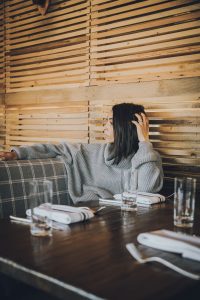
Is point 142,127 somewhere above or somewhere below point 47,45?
below

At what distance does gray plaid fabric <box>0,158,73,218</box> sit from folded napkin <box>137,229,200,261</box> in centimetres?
141

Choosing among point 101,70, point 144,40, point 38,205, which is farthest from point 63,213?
point 101,70

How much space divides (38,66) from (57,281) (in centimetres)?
348

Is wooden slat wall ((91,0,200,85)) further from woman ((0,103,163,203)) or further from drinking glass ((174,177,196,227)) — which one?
drinking glass ((174,177,196,227))

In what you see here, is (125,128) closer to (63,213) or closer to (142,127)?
(142,127)

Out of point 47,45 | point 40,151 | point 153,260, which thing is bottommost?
point 153,260

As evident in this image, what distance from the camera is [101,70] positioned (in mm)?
3561

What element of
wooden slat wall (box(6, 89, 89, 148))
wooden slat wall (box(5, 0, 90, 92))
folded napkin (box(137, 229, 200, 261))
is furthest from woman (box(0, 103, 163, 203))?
folded napkin (box(137, 229, 200, 261))

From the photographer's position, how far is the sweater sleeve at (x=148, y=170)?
8.74 feet

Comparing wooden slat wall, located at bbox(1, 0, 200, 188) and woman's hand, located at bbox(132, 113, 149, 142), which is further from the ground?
wooden slat wall, located at bbox(1, 0, 200, 188)

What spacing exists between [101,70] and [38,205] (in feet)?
Answer: 7.41

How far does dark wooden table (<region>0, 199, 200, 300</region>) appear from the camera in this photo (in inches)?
38.9

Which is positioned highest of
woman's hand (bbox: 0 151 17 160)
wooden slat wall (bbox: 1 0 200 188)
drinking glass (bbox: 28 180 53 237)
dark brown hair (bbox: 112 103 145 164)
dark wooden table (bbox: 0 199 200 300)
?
wooden slat wall (bbox: 1 0 200 188)

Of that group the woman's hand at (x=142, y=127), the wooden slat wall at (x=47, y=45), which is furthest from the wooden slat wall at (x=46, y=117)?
the woman's hand at (x=142, y=127)
